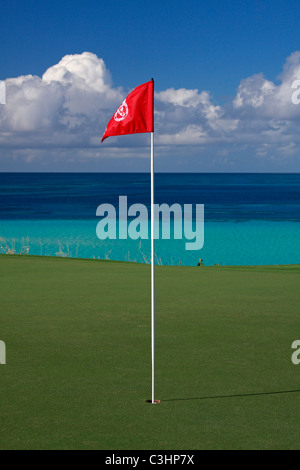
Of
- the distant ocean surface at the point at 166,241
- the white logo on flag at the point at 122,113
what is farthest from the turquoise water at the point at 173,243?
the white logo on flag at the point at 122,113

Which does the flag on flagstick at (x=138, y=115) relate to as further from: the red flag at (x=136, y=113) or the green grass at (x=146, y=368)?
the green grass at (x=146, y=368)

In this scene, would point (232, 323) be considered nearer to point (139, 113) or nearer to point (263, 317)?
point (263, 317)

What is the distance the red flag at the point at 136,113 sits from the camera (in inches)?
261

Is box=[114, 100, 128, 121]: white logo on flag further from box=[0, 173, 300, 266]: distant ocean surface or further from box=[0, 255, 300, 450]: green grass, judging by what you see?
box=[0, 173, 300, 266]: distant ocean surface

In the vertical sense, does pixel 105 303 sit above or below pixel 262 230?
below

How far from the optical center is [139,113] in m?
6.70

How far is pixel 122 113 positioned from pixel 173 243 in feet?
127

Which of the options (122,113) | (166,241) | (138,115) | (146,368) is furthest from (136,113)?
(166,241)

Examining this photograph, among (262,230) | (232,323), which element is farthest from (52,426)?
(262,230)

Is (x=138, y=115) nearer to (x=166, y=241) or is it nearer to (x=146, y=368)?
(x=146, y=368)

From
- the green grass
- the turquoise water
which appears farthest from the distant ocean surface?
the green grass

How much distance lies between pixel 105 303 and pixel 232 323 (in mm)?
2629

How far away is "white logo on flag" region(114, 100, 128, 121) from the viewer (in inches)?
268

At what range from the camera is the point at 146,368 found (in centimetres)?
726
